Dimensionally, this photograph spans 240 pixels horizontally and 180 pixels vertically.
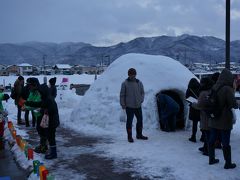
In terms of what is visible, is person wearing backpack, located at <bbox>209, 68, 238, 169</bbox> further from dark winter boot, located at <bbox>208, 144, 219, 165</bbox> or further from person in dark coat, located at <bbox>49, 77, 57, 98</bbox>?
person in dark coat, located at <bbox>49, 77, 57, 98</bbox>

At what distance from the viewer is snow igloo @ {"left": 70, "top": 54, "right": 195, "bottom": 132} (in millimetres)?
10578

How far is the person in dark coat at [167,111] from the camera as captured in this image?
9.81 meters

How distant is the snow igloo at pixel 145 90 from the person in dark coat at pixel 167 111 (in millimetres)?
288

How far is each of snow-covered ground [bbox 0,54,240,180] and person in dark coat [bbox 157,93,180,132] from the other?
230 millimetres

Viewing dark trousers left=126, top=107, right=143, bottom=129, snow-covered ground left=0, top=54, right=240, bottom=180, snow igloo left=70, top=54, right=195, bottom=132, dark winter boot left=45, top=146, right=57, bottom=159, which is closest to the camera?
snow-covered ground left=0, top=54, right=240, bottom=180

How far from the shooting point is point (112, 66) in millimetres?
12672

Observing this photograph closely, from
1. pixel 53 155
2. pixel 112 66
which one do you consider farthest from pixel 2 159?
pixel 112 66

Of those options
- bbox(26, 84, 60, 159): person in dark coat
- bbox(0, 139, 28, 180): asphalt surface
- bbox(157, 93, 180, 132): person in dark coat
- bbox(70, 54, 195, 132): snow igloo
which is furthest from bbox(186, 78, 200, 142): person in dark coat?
bbox(0, 139, 28, 180): asphalt surface

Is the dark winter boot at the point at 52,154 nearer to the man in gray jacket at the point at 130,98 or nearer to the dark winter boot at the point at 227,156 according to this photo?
the man in gray jacket at the point at 130,98

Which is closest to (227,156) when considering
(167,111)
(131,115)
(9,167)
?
(131,115)

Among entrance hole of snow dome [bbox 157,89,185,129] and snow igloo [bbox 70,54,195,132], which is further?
entrance hole of snow dome [bbox 157,89,185,129]

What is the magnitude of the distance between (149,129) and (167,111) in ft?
2.42

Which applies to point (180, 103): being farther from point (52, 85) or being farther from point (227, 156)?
point (227, 156)

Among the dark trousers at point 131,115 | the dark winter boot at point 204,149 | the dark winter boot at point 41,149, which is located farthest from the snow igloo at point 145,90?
the dark winter boot at point 41,149
